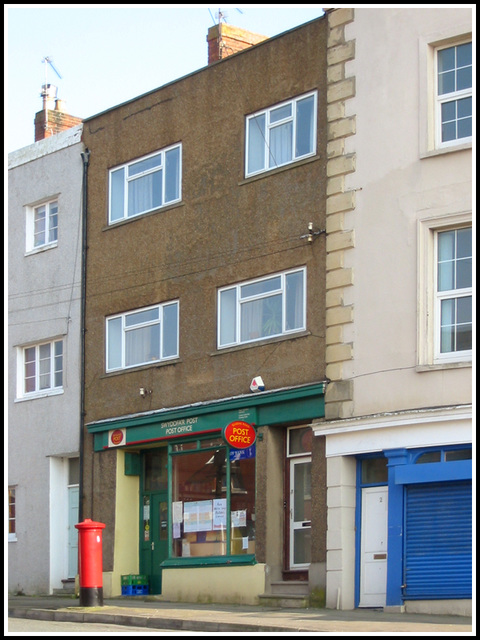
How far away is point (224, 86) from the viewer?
23406 millimetres

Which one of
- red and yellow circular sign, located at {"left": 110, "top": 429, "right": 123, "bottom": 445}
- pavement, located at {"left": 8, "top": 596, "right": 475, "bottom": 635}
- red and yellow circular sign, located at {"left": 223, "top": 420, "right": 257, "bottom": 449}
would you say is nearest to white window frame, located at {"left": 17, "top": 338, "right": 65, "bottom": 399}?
red and yellow circular sign, located at {"left": 110, "top": 429, "right": 123, "bottom": 445}

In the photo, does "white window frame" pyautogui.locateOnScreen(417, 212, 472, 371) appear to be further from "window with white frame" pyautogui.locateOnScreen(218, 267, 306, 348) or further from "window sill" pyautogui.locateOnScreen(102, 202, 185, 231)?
"window sill" pyautogui.locateOnScreen(102, 202, 185, 231)

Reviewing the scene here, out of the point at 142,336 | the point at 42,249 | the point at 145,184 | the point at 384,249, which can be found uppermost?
the point at 145,184

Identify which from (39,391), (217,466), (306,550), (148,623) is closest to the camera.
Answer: (148,623)

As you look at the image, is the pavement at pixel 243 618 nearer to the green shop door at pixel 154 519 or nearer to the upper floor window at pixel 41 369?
the green shop door at pixel 154 519

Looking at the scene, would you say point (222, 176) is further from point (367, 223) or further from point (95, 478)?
point (95, 478)

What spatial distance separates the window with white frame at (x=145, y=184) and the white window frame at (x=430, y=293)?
6694 mm

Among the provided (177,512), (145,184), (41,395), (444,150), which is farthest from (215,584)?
(444,150)

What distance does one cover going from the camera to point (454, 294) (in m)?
18.9

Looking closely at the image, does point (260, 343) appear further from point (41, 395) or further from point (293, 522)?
point (41, 395)

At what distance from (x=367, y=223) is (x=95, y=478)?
8.91 m

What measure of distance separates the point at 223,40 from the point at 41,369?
336 inches

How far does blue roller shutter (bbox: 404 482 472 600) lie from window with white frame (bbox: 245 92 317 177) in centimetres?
663

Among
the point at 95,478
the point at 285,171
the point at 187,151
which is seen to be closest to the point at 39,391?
the point at 95,478
